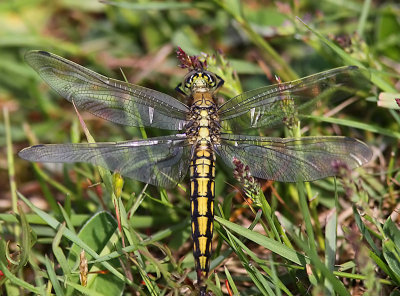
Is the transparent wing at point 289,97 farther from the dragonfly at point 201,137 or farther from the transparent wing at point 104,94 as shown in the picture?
the transparent wing at point 104,94

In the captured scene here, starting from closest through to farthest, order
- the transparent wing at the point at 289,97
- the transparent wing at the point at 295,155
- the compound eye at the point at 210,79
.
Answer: the transparent wing at the point at 295,155, the transparent wing at the point at 289,97, the compound eye at the point at 210,79

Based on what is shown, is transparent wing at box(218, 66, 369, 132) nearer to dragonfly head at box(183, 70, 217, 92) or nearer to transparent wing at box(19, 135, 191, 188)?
dragonfly head at box(183, 70, 217, 92)

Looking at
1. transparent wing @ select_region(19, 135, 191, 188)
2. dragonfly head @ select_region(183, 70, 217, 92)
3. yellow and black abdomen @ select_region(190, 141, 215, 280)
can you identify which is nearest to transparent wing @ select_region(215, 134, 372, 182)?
yellow and black abdomen @ select_region(190, 141, 215, 280)

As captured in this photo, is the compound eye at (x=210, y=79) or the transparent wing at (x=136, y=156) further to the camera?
the compound eye at (x=210, y=79)

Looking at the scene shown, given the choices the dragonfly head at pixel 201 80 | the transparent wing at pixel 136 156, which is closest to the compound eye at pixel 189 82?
the dragonfly head at pixel 201 80

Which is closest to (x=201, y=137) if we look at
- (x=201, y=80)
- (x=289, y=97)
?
(x=201, y=80)

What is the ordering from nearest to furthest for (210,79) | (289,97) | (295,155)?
(295,155) < (289,97) < (210,79)

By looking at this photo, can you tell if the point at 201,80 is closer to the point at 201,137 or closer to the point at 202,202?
the point at 201,137
